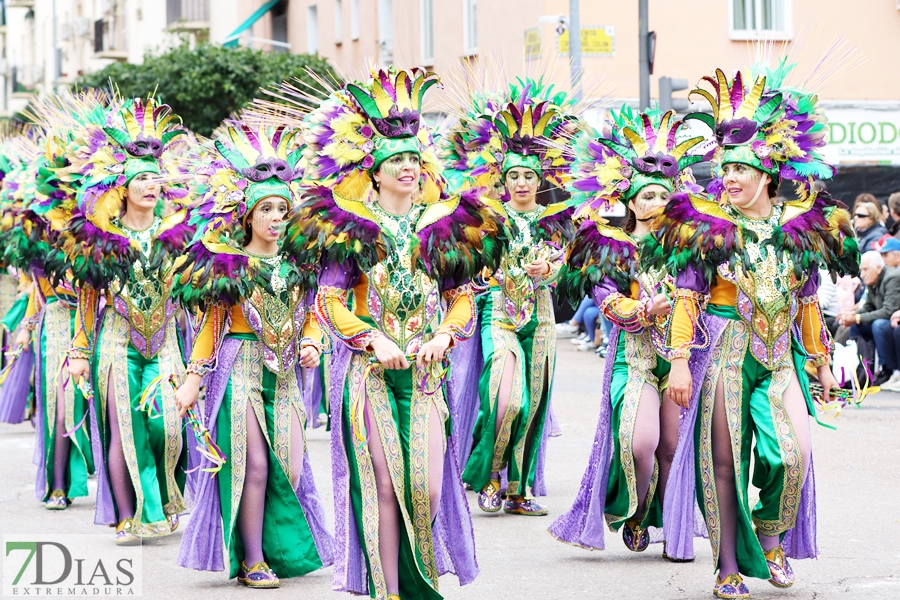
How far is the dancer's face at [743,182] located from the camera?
6371 millimetres

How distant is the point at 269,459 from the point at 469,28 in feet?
63.7

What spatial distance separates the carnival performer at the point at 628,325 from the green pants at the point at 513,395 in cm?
108

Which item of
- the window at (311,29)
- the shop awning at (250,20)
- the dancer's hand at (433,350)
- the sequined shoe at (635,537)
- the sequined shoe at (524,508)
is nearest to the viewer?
the dancer's hand at (433,350)

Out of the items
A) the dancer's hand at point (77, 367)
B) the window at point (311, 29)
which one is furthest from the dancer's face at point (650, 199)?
the window at point (311, 29)

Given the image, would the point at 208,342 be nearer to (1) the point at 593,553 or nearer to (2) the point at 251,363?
(2) the point at 251,363

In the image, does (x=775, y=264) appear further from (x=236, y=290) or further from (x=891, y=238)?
(x=891, y=238)

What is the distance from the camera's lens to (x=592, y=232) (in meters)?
7.63

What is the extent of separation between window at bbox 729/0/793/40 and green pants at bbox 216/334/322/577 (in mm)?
17882

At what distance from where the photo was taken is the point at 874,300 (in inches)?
546

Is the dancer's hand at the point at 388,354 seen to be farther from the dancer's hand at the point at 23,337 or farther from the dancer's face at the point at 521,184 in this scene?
the dancer's hand at the point at 23,337

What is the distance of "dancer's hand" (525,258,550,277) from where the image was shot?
28.5 feet

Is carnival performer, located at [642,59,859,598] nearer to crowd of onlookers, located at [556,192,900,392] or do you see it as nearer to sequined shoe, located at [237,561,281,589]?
sequined shoe, located at [237,561,281,589]

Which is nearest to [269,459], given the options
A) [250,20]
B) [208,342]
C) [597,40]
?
[208,342]

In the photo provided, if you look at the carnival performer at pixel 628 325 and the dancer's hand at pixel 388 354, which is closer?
the dancer's hand at pixel 388 354
